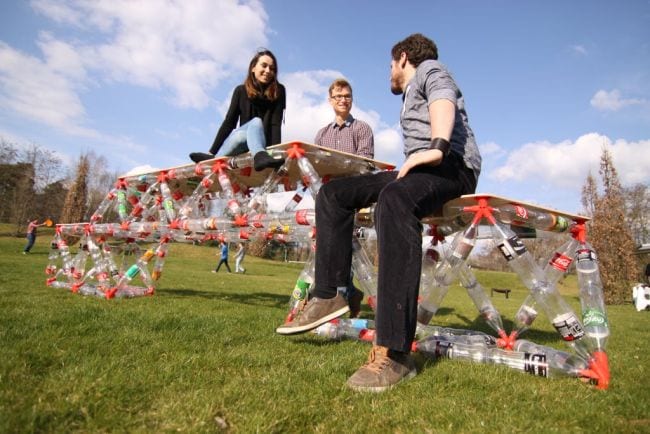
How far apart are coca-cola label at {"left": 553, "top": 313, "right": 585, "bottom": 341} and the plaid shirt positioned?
348 centimetres

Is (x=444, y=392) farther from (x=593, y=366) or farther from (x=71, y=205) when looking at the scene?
(x=71, y=205)

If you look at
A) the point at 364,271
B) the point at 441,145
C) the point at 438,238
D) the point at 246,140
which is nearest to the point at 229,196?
the point at 246,140

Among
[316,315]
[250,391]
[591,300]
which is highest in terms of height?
[591,300]

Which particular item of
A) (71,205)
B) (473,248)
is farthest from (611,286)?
(71,205)

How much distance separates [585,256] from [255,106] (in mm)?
4006

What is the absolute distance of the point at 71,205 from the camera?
4381cm

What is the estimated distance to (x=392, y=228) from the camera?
2.59 m

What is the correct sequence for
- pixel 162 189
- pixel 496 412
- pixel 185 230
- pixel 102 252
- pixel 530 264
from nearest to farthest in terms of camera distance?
pixel 496 412 < pixel 530 264 < pixel 185 230 < pixel 162 189 < pixel 102 252

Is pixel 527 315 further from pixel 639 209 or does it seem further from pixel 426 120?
pixel 639 209

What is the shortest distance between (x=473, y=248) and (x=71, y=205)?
49856 millimetres

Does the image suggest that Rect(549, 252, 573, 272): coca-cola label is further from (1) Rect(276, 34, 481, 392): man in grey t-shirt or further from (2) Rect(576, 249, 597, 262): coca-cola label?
(1) Rect(276, 34, 481, 392): man in grey t-shirt

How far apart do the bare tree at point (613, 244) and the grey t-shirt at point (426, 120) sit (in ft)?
89.4

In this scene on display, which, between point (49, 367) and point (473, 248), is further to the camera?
point (473, 248)

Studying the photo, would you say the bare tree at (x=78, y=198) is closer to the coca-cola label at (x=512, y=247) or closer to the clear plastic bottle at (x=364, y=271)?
the clear plastic bottle at (x=364, y=271)
